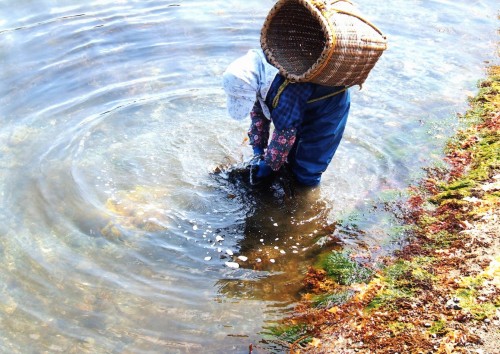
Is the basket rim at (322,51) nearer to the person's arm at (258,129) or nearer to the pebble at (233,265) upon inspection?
the person's arm at (258,129)

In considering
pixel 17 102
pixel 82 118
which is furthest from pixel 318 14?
pixel 17 102

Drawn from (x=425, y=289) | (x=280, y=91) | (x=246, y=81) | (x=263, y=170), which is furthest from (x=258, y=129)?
(x=425, y=289)

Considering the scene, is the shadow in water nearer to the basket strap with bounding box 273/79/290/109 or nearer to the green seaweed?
the green seaweed

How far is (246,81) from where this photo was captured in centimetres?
404

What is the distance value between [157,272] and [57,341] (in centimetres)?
91

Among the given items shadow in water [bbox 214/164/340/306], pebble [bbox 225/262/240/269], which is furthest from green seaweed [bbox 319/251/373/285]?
pebble [bbox 225/262/240/269]

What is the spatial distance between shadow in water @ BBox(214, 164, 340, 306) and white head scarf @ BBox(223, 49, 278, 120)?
1045 millimetres

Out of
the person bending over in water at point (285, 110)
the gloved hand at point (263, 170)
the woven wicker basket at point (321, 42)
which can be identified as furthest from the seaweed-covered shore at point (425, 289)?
the woven wicker basket at point (321, 42)

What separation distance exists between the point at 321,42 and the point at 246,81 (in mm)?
644

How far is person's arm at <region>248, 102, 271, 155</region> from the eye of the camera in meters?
4.63

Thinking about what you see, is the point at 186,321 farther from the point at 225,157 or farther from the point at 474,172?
the point at 474,172

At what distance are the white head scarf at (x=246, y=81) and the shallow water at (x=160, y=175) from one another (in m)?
1.13

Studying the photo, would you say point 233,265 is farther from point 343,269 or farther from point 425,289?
point 425,289

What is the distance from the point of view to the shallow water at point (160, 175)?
3.68 metres
